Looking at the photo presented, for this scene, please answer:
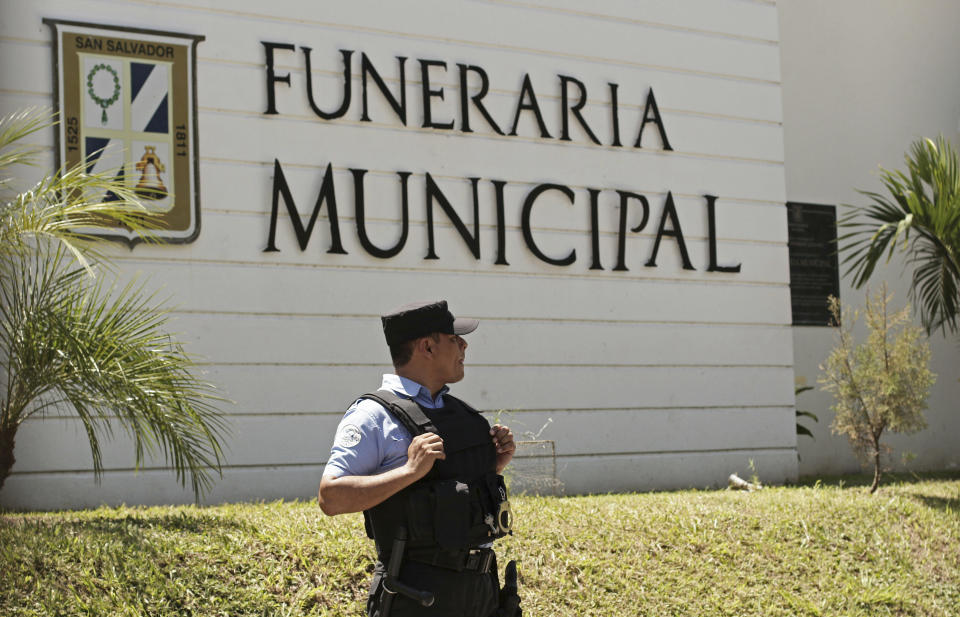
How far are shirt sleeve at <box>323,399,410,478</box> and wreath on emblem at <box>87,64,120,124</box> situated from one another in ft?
17.3

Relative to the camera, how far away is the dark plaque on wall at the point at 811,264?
38.8 feet

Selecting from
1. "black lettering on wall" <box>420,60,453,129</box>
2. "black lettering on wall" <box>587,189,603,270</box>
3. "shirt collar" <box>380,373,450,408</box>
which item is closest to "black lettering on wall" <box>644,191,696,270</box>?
"black lettering on wall" <box>587,189,603,270</box>

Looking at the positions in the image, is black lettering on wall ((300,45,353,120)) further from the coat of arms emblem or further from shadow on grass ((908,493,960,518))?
shadow on grass ((908,493,960,518))

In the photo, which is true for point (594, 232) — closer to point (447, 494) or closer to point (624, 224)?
point (624, 224)

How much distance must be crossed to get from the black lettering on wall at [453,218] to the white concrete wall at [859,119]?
454 centimetres

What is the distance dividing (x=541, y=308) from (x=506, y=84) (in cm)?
203

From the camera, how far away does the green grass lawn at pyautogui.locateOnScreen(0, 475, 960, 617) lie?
5184 millimetres

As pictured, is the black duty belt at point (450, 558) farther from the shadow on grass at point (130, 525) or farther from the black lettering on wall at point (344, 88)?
the black lettering on wall at point (344, 88)

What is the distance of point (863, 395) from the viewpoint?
335 inches

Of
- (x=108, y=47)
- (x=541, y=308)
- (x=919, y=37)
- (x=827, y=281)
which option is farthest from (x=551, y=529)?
(x=919, y=37)

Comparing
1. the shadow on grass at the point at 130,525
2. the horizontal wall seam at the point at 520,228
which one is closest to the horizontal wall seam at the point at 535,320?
the horizontal wall seam at the point at 520,228

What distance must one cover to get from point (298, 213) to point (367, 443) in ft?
17.5

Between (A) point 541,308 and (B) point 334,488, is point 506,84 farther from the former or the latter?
(B) point 334,488

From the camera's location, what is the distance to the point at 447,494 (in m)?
3.34
